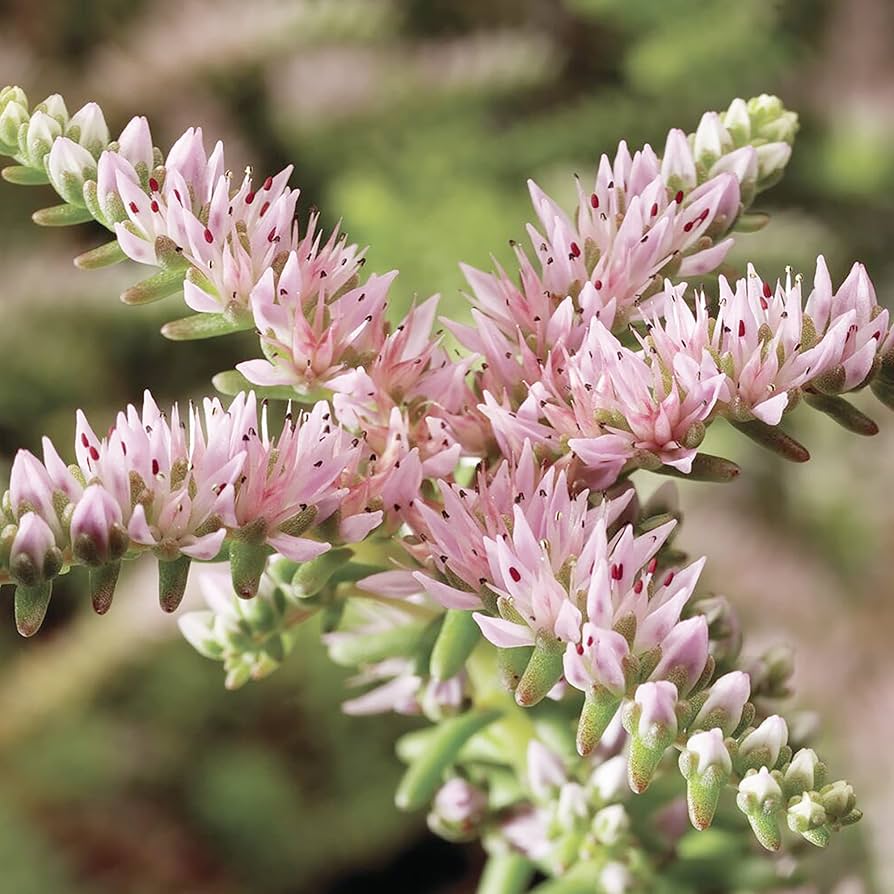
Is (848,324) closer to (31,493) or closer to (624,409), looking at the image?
(624,409)

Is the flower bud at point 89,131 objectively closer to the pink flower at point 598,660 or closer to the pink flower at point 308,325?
the pink flower at point 308,325

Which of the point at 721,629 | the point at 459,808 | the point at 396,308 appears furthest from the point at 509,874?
the point at 396,308

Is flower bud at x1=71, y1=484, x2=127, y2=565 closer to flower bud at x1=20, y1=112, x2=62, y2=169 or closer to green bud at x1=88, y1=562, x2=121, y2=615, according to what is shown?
green bud at x1=88, y1=562, x2=121, y2=615

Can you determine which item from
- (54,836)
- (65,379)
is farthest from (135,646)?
(65,379)

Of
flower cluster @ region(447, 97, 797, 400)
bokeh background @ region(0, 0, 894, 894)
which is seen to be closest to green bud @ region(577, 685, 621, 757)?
flower cluster @ region(447, 97, 797, 400)

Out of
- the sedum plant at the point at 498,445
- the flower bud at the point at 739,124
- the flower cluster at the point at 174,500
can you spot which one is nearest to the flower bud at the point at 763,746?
the sedum plant at the point at 498,445
